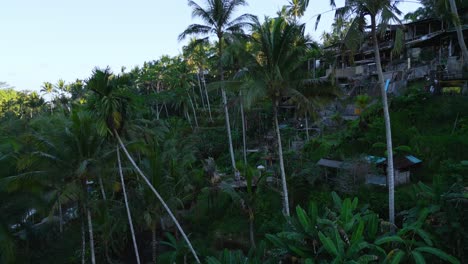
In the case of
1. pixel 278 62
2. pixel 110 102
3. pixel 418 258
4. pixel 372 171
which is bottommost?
pixel 418 258

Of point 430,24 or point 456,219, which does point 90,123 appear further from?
point 430,24

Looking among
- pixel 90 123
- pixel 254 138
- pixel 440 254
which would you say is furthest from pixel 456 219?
pixel 254 138

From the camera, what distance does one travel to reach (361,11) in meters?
12.8

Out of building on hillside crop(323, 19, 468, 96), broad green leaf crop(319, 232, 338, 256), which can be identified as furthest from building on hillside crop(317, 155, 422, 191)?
broad green leaf crop(319, 232, 338, 256)

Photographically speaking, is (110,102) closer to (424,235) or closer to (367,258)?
(367,258)

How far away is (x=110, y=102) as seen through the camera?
1320cm

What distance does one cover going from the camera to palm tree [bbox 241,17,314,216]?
1408 cm

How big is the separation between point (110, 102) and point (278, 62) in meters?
6.60

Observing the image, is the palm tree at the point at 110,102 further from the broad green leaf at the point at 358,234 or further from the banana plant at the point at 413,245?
the banana plant at the point at 413,245

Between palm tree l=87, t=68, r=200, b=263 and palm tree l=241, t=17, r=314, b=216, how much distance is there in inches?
191

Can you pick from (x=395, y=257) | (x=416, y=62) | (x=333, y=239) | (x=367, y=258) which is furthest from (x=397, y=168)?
(x=416, y=62)

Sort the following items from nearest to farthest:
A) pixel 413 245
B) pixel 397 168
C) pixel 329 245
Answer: pixel 329 245 < pixel 413 245 < pixel 397 168

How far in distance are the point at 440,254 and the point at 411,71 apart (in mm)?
16778

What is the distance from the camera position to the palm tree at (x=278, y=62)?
1408 centimetres
